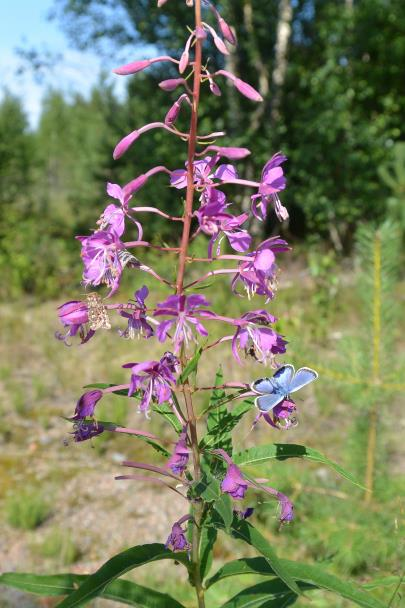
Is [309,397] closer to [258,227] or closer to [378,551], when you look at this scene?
[378,551]

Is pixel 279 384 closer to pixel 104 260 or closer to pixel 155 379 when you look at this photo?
pixel 155 379

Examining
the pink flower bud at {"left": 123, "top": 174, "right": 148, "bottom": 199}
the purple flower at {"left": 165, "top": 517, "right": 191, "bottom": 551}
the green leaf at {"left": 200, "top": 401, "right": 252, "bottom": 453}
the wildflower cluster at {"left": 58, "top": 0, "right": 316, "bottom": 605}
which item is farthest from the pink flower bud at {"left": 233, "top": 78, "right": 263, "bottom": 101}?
the purple flower at {"left": 165, "top": 517, "right": 191, "bottom": 551}

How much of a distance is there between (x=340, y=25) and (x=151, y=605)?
1009cm

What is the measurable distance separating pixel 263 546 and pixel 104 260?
0.60 metres

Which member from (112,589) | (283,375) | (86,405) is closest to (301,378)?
(283,375)

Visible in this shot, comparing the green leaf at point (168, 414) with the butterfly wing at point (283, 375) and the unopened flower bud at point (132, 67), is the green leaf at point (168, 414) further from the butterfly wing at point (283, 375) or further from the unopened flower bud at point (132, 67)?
the unopened flower bud at point (132, 67)

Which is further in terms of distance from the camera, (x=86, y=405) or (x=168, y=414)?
(x=168, y=414)

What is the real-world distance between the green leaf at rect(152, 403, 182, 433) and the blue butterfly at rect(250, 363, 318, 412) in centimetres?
26

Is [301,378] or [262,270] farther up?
[262,270]

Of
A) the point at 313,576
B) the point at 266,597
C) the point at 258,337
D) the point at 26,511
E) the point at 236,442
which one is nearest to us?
the point at 258,337

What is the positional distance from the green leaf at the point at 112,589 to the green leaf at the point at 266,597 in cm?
14

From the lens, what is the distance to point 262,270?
1154 mm

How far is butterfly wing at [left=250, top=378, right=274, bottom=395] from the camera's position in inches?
44.3

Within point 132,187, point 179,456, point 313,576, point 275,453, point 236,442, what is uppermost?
point 132,187
